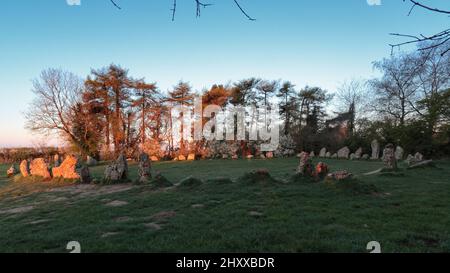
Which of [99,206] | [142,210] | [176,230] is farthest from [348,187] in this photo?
[99,206]

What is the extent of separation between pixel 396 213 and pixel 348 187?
1434 millimetres

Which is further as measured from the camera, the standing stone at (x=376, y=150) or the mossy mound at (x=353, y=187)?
the standing stone at (x=376, y=150)

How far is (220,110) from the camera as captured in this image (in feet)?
73.8

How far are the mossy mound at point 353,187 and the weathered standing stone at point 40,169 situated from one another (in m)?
9.82

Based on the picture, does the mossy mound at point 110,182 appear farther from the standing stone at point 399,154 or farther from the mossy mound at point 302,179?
the standing stone at point 399,154

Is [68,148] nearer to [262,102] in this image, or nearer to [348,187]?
[262,102]

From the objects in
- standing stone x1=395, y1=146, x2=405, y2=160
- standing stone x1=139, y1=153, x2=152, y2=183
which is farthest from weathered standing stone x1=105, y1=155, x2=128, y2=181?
standing stone x1=395, y1=146, x2=405, y2=160

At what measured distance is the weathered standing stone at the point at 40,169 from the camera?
9.89 meters

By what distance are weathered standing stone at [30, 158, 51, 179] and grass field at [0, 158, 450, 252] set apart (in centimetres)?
358

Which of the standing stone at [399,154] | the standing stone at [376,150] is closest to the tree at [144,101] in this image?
the standing stone at [376,150]

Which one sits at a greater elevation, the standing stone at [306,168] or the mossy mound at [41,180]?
the standing stone at [306,168]

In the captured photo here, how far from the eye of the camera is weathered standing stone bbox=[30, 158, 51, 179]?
32.4 feet

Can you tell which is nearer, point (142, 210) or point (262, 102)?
point (142, 210)

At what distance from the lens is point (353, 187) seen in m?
5.31
